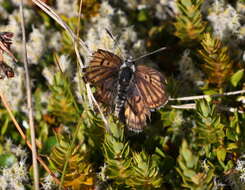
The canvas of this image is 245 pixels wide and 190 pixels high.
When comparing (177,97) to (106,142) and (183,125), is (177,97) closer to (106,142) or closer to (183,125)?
(183,125)

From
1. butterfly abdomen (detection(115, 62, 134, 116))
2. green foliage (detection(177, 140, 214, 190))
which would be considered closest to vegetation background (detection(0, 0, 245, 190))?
green foliage (detection(177, 140, 214, 190))

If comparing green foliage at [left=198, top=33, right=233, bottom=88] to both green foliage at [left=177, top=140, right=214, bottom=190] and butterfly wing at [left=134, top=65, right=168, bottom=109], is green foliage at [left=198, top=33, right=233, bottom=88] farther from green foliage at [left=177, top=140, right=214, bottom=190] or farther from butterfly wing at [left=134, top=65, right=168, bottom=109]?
green foliage at [left=177, top=140, right=214, bottom=190]

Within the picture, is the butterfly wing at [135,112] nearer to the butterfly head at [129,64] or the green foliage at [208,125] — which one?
the butterfly head at [129,64]

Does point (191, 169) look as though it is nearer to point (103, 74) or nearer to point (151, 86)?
point (151, 86)

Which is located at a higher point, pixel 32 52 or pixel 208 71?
pixel 32 52

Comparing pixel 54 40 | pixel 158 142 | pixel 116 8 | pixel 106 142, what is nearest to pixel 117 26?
pixel 116 8

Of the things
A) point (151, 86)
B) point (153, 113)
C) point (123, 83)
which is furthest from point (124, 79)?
point (153, 113)

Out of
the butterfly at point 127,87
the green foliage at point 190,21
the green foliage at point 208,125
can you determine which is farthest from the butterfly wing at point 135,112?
the green foliage at point 190,21
